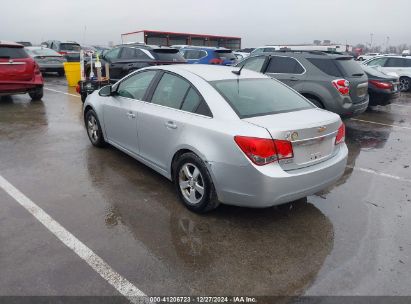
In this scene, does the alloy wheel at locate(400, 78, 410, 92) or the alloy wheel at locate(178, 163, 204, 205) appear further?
the alloy wheel at locate(400, 78, 410, 92)

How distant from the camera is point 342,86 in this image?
7137mm

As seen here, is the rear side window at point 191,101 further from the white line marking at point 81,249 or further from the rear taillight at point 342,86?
the rear taillight at point 342,86

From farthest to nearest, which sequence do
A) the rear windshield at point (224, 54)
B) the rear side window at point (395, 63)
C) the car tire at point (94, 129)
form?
the rear windshield at point (224, 54) → the rear side window at point (395, 63) → the car tire at point (94, 129)

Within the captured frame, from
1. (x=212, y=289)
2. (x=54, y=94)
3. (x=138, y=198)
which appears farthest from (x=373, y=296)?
(x=54, y=94)

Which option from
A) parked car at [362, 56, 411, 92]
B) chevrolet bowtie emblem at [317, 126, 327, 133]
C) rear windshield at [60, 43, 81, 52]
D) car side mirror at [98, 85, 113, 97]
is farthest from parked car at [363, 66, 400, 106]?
rear windshield at [60, 43, 81, 52]

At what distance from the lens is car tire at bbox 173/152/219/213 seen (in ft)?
11.9

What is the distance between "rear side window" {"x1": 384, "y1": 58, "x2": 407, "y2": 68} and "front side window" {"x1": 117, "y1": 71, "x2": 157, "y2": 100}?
13.6m

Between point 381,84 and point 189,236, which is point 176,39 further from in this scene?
point 189,236

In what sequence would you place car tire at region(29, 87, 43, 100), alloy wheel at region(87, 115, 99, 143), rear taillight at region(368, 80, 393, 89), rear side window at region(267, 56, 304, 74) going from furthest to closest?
1. car tire at region(29, 87, 43, 100)
2. rear taillight at region(368, 80, 393, 89)
3. rear side window at region(267, 56, 304, 74)
4. alloy wheel at region(87, 115, 99, 143)

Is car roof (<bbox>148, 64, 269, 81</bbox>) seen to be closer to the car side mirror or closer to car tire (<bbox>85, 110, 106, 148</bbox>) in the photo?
the car side mirror

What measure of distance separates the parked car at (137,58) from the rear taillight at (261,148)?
8.39 meters

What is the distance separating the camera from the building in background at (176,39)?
80.4 ft

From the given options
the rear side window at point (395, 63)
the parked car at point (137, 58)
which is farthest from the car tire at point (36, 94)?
the rear side window at point (395, 63)

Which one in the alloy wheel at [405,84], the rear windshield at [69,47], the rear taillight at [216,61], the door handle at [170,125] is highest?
the rear windshield at [69,47]
